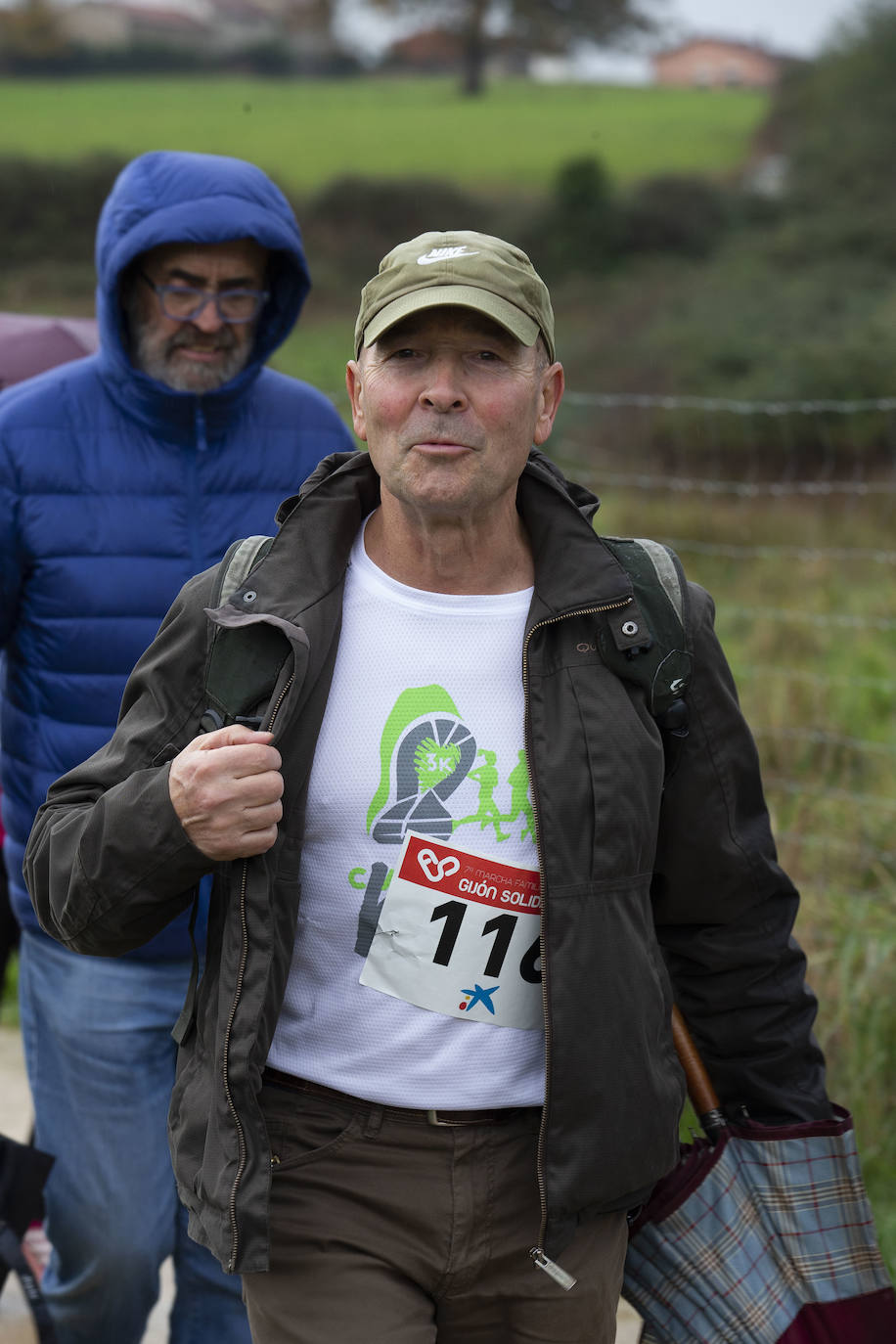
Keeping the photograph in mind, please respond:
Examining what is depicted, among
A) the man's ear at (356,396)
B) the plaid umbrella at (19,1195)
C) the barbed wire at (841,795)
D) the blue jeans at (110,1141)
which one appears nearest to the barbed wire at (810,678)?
the barbed wire at (841,795)

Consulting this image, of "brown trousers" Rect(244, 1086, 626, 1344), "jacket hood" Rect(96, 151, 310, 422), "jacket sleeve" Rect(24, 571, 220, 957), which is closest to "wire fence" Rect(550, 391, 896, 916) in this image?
"jacket hood" Rect(96, 151, 310, 422)

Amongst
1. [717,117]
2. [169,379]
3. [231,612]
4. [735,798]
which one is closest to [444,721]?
[231,612]

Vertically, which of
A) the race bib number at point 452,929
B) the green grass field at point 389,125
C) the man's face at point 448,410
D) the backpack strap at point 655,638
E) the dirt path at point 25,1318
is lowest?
the dirt path at point 25,1318

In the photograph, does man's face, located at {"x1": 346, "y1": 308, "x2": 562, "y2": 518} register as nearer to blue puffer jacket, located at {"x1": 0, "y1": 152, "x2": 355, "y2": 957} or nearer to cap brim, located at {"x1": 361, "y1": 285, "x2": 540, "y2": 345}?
cap brim, located at {"x1": 361, "y1": 285, "x2": 540, "y2": 345}

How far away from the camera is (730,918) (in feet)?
7.64

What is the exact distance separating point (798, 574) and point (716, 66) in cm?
3015

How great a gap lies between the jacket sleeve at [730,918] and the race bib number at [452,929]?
1.04 ft

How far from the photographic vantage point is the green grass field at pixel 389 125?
29.2 metres

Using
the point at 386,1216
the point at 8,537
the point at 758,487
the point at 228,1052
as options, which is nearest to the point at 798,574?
the point at 758,487

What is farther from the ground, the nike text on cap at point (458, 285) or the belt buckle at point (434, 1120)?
the nike text on cap at point (458, 285)

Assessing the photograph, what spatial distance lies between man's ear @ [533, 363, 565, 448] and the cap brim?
0.38ft

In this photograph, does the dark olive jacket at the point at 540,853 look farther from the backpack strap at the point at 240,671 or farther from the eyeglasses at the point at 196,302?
the eyeglasses at the point at 196,302

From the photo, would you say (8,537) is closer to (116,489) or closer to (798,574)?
(116,489)

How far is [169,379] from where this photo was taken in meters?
3.04
